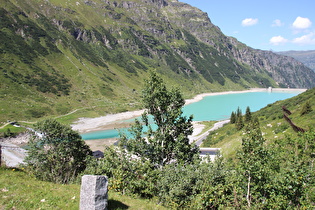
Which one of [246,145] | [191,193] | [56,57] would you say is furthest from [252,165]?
[56,57]

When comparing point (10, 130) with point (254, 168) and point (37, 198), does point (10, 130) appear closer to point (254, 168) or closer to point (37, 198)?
point (37, 198)

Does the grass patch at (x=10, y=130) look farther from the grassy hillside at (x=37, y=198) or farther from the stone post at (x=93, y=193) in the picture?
the stone post at (x=93, y=193)

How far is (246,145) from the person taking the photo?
1220 centimetres

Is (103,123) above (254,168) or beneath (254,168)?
beneath

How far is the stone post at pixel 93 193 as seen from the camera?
1002 centimetres

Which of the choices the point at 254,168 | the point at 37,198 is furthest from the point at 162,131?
the point at 37,198

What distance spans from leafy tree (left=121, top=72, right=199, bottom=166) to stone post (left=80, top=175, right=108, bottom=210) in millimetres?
9615

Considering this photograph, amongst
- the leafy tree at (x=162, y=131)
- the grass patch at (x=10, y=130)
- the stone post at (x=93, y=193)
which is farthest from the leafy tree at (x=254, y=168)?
the grass patch at (x=10, y=130)

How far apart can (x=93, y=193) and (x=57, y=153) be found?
72.6ft

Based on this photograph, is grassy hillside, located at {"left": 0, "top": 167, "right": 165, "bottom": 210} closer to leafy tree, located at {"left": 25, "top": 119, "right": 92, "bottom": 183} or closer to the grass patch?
leafy tree, located at {"left": 25, "top": 119, "right": 92, "bottom": 183}

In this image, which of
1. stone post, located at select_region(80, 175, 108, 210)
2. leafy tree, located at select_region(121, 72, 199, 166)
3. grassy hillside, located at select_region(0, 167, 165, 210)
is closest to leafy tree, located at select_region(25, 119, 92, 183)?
leafy tree, located at select_region(121, 72, 199, 166)

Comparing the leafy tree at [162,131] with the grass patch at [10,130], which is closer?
the leafy tree at [162,131]

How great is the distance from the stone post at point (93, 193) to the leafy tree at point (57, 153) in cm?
1757

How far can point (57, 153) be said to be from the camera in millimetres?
29312
